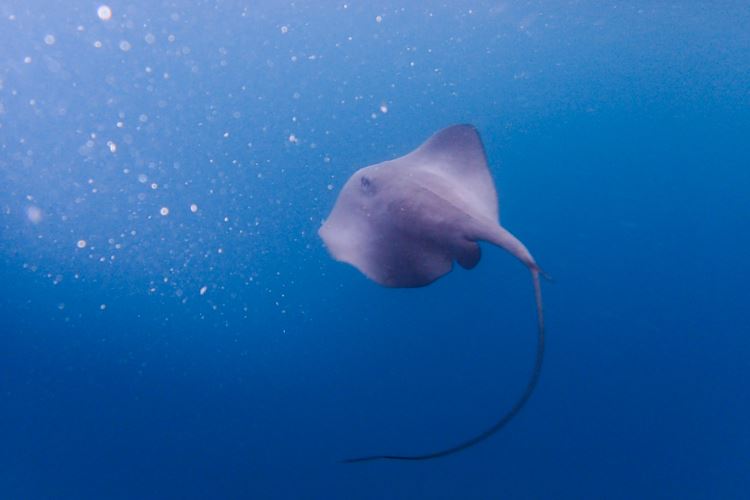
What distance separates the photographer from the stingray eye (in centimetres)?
427

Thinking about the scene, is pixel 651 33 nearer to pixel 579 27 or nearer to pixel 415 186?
pixel 579 27

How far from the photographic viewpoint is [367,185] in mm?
4324

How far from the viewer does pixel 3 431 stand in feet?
22.4

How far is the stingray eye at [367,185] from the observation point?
4.27 metres

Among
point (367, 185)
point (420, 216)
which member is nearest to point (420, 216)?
point (420, 216)

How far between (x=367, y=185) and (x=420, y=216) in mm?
838

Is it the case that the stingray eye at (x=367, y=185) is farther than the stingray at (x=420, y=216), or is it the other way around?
the stingray eye at (x=367, y=185)

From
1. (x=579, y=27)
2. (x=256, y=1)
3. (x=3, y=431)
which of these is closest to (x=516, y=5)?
(x=579, y=27)

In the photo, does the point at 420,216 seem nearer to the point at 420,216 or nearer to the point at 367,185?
the point at 420,216

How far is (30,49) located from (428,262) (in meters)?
14.9

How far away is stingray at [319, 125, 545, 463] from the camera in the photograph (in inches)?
139

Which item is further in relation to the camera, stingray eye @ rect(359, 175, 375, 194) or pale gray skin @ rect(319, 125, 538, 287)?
stingray eye @ rect(359, 175, 375, 194)

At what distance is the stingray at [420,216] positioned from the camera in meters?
3.54

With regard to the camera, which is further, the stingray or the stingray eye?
the stingray eye
